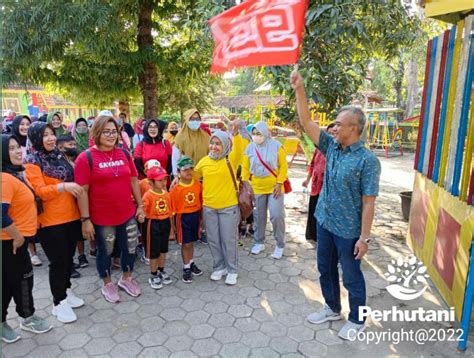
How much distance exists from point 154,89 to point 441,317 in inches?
263

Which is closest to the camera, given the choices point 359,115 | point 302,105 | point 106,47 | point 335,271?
point 359,115

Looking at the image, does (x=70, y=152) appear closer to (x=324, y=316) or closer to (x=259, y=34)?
(x=259, y=34)

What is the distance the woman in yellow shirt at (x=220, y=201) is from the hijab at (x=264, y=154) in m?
0.71

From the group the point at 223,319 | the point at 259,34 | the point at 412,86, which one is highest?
the point at 412,86

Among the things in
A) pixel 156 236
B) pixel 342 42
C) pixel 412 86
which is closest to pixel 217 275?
pixel 156 236

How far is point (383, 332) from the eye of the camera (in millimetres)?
3268

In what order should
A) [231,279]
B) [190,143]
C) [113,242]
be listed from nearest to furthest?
1. [113,242]
2. [231,279]
3. [190,143]

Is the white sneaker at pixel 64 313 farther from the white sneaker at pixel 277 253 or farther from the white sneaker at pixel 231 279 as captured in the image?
the white sneaker at pixel 277 253

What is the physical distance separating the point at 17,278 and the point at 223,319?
71.9 inches

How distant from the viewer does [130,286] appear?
3.92 metres

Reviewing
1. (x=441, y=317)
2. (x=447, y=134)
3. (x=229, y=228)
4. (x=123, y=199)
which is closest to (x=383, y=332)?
(x=441, y=317)

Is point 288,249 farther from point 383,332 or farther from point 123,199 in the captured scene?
point 123,199

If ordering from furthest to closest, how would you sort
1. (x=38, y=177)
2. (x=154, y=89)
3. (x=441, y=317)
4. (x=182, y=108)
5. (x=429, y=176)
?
1. (x=182, y=108)
2. (x=154, y=89)
3. (x=429, y=176)
4. (x=441, y=317)
5. (x=38, y=177)

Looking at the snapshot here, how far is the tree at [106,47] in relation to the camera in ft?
19.8
